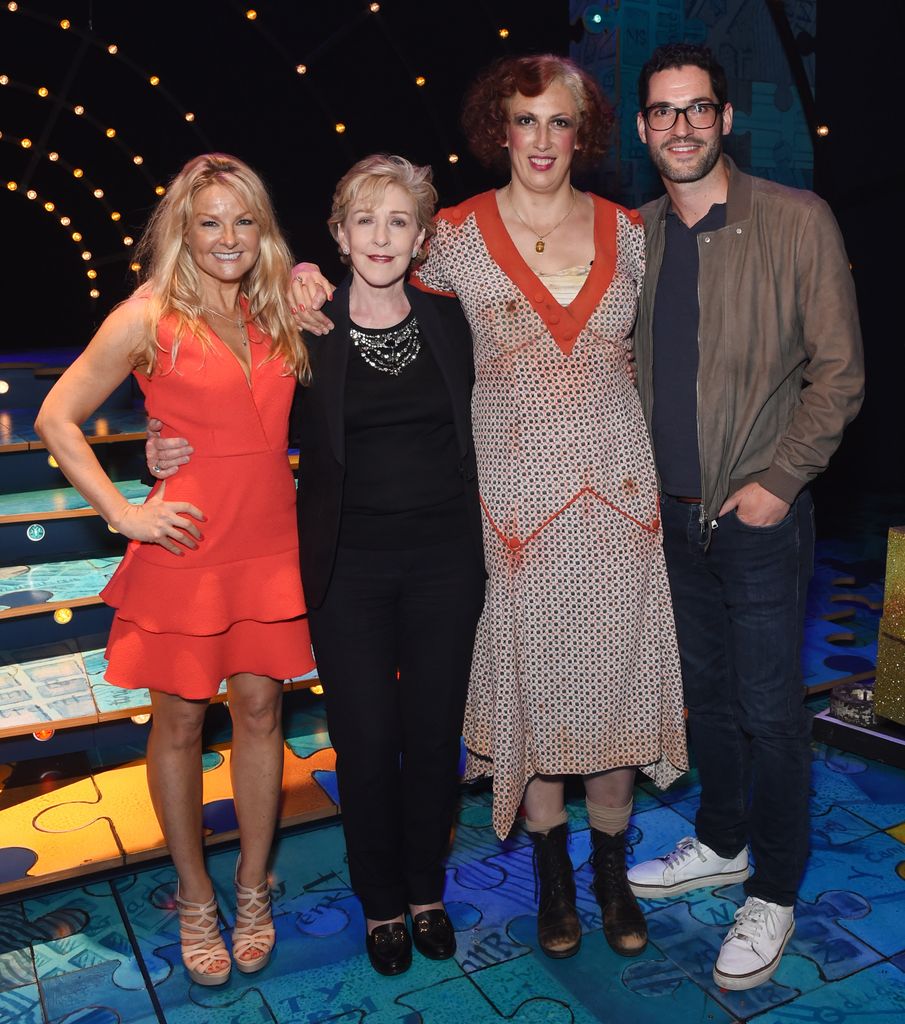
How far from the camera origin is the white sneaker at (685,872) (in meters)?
2.49

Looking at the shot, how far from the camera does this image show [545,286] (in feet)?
6.73

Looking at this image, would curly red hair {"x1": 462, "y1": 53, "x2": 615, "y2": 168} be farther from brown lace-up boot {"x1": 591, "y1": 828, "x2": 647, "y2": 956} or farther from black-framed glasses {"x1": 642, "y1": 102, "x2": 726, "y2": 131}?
brown lace-up boot {"x1": 591, "y1": 828, "x2": 647, "y2": 956}

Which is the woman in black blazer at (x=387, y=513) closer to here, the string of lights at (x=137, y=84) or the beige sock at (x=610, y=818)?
the beige sock at (x=610, y=818)

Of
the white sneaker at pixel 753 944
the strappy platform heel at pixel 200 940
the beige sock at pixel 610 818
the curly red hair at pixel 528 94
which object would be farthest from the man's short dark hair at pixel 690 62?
the strappy platform heel at pixel 200 940

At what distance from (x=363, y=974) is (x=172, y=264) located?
150 cm

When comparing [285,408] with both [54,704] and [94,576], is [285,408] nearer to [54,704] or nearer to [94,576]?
[54,704]

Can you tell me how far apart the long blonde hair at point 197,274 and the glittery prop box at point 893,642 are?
1928mm

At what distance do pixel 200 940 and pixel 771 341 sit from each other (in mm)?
1698

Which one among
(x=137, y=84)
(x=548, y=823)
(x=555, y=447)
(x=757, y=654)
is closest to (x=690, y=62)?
(x=555, y=447)

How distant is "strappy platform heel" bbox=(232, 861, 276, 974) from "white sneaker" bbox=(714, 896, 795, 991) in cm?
95

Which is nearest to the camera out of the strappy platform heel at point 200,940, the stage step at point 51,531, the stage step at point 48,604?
the strappy platform heel at point 200,940

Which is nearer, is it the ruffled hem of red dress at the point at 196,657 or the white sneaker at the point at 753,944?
the ruffled hem of red dress at the point at 196,657

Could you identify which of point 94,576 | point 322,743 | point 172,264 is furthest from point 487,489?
point 94,576

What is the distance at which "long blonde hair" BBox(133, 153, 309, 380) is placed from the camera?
199 centimetres
